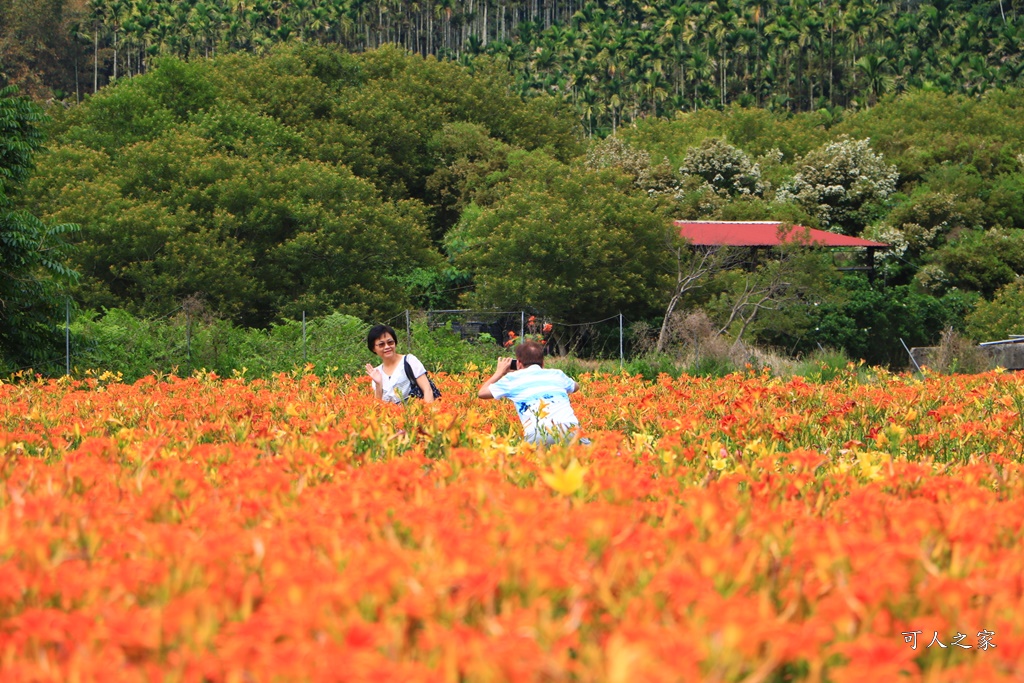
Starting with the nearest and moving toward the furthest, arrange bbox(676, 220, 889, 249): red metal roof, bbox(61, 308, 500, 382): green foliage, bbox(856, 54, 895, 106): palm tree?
bbox(61, 308, 500, 382): green foliage, bbox(676, 220, 889, 249): red metal roof, bbox(856, 54, 895, 106): palm tree

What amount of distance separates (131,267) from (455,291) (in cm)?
900

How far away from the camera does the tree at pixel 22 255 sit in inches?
582

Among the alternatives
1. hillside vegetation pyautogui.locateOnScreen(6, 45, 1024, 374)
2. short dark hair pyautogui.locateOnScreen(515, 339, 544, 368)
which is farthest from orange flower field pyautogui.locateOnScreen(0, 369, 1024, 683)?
hillside vegetation pyautogui.locateOnScreen(6, 45, 1024, 374)

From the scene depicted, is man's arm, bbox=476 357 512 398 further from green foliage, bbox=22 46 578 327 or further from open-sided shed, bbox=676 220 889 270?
open-sided shed, bbox=676 220 889 270

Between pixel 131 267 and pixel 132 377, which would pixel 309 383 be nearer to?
pixel 132 377

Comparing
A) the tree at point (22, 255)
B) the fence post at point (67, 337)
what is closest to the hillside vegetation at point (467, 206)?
the fence post at point (67, 337)

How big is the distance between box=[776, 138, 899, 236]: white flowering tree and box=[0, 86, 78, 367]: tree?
29225 mm

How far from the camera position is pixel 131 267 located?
26516 millimetres

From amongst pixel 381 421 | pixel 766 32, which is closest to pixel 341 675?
pixel 381 421

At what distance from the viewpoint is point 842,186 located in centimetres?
4022

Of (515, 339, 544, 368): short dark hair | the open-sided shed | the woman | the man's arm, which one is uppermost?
(515, 339, 544, 368): short dark hair

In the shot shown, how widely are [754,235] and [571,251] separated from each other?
736 centimetres

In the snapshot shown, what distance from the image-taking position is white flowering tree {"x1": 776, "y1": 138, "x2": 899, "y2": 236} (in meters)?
39.7

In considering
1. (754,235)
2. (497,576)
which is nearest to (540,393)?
(497,576)
